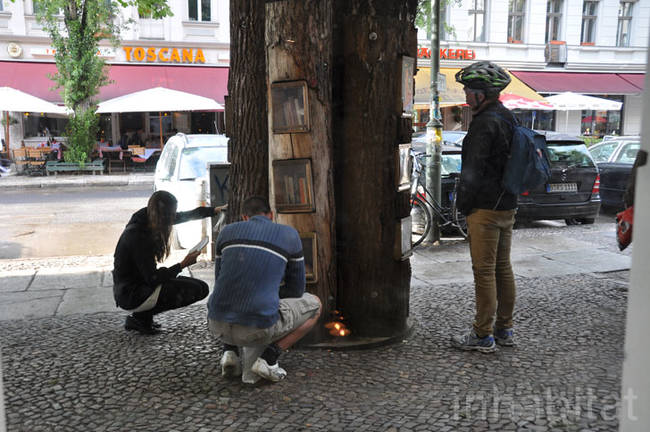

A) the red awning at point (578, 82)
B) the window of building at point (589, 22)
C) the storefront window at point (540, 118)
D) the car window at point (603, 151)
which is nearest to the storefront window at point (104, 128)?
the red awning at point (578, 82)

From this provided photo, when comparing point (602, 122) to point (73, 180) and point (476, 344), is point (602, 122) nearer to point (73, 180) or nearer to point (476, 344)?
point (73, 180)

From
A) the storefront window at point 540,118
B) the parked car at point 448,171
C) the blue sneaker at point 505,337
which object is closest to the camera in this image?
the blue sneaker at point 505,337

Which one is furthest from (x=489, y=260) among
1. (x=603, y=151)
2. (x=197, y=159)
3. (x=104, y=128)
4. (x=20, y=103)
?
(x=104, y=128)

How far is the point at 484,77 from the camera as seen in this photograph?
4.13 m

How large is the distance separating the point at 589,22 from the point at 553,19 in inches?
72.9

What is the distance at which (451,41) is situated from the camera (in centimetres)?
2450

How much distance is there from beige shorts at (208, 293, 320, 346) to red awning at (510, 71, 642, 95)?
22.6 metres

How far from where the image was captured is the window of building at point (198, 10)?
73.8 ft

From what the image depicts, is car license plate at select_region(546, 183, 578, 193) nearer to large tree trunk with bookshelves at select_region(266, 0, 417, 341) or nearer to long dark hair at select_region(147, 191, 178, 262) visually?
large tree trunk with bookshelves at select_region(266, 0, 417, 341)

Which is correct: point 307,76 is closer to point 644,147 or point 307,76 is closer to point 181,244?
point 644,147

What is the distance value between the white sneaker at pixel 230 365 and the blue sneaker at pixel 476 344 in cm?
165

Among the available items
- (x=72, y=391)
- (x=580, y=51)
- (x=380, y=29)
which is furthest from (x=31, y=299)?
(x=580, y=51)

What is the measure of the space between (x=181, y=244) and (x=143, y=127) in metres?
15.1

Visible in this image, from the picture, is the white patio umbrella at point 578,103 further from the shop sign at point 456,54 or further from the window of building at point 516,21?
the window of building at point 516,21
